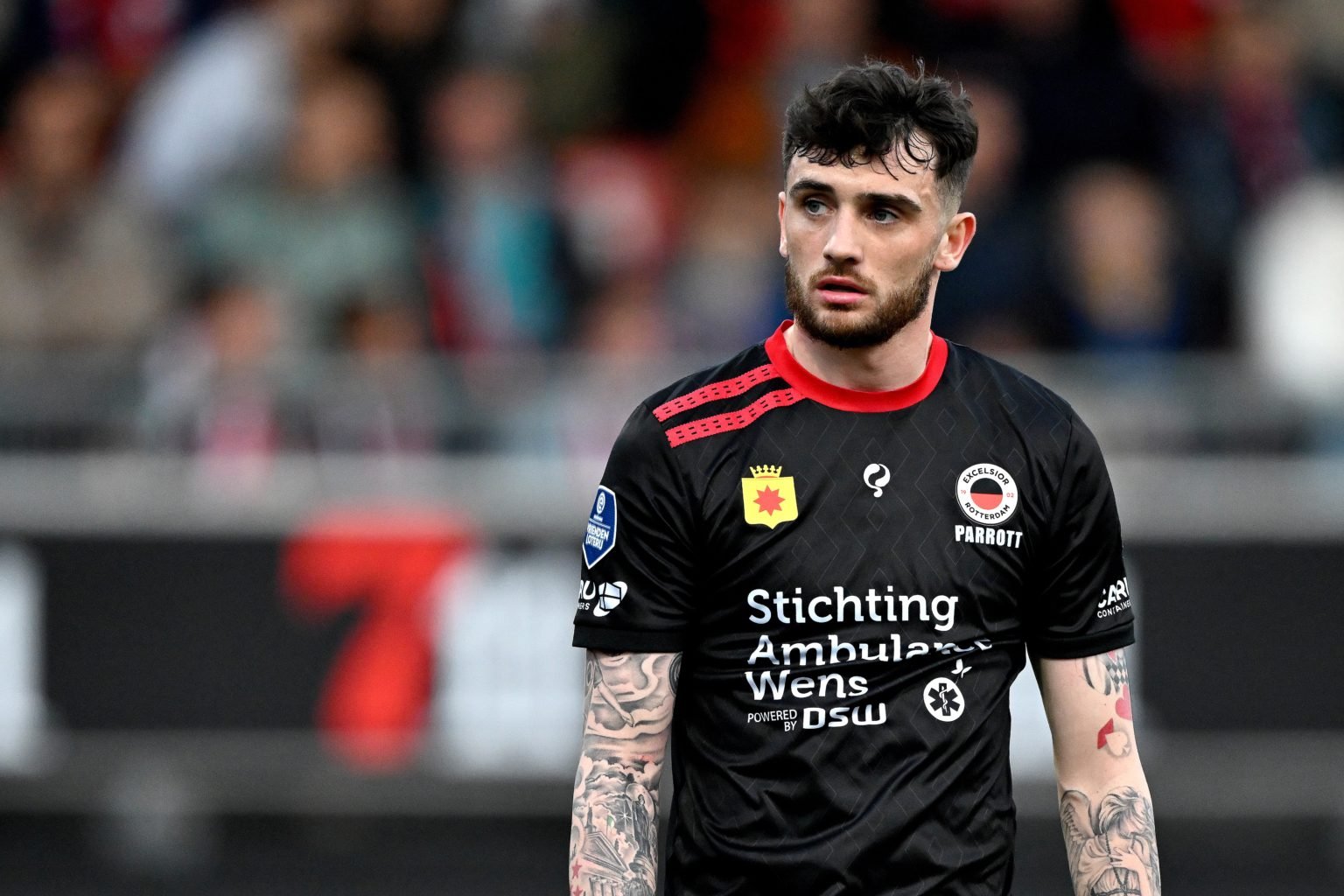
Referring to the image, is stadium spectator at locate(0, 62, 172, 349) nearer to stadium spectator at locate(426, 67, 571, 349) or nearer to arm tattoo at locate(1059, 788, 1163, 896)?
stadium spectator at locate(426, 67, 571, 349)

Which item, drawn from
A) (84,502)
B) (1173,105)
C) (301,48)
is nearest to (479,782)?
(84,502)

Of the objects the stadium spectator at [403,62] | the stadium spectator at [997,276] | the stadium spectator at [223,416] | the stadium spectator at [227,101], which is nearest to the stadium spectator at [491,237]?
the stadium spectator at [403,62]

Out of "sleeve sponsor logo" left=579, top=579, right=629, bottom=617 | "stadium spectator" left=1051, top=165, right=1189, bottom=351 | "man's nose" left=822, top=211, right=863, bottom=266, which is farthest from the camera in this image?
"stadium spectator" left=1051, top=165, right=1189, bottom=351

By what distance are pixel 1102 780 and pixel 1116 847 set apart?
134mm

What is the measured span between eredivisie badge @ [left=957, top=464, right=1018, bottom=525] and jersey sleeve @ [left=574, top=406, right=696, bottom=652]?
538 millimetres

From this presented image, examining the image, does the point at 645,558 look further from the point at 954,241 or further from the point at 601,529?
the point at 954,241

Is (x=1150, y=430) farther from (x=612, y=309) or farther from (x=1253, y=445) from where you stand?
(x=612, y=309)

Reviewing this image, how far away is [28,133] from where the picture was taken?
10469 millimetres

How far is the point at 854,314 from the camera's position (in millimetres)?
4027

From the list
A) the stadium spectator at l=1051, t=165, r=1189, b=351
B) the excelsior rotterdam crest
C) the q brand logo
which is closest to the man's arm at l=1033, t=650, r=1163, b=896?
the q brand logo

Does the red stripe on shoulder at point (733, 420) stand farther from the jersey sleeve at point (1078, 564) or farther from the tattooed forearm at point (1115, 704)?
the tattooed forearm at point (1115, 704)

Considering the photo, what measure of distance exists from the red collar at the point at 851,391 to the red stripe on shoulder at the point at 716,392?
33mm

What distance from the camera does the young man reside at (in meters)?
3.96

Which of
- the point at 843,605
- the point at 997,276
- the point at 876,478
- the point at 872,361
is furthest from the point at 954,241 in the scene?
the point at 997,276
